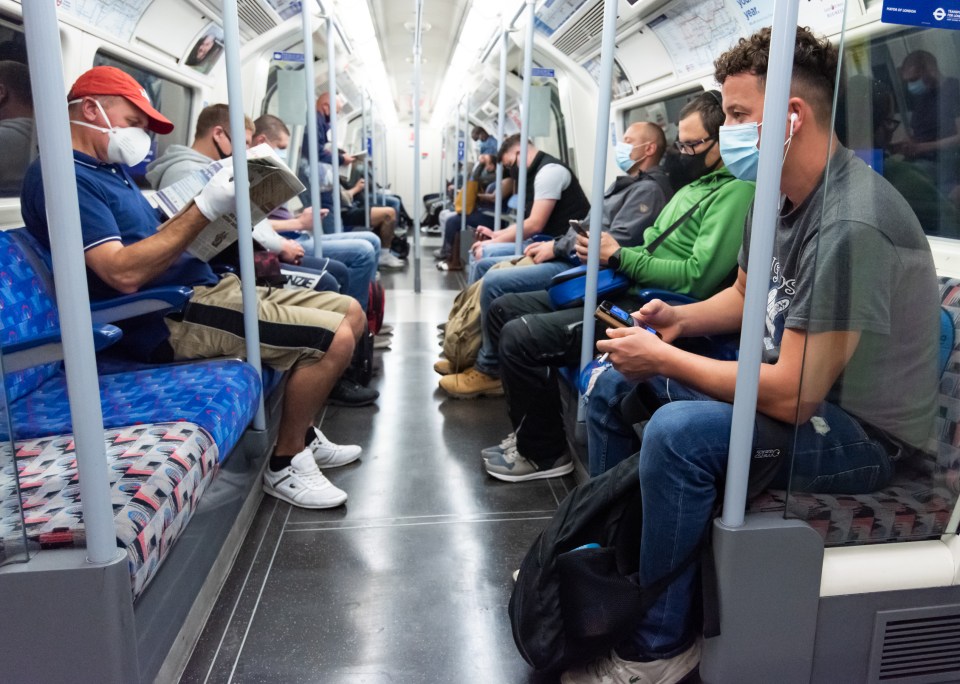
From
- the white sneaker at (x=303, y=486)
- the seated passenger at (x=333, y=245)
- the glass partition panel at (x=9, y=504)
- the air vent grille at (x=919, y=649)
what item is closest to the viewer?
the glass partition panel at (x=9, y=504)

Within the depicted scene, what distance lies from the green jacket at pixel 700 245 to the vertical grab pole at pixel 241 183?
1.34 metres

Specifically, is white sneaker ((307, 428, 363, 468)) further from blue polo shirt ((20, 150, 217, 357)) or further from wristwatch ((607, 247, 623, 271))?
wristwatch ((607, 247, 623, 271))

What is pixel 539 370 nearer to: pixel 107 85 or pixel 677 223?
pixel 677 223

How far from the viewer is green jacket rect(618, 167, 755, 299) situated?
2348mm

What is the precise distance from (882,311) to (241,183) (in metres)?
1.81

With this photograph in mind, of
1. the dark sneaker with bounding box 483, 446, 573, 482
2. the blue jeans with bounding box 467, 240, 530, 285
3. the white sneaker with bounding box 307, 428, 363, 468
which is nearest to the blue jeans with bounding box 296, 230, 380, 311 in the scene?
the blue jeans with bounding box 467, 240, 530, 285

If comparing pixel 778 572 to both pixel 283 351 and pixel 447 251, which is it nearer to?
pixel 283 351

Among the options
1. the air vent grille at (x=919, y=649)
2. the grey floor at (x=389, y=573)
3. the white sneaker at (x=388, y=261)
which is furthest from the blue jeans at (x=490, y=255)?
the white sneaker at (x=388, y=261)

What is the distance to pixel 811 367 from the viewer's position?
1.39 meters

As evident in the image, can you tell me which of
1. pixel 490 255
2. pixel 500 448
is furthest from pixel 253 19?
pixel 500 448

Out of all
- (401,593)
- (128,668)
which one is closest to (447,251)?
(401,593)

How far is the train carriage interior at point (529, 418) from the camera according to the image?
4.37 feet

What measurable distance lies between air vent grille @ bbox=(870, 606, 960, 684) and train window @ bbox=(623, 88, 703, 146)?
11.3 feet

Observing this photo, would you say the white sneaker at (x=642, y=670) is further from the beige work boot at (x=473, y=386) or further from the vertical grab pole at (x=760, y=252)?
the beige work boot at (x=473, y=386)
